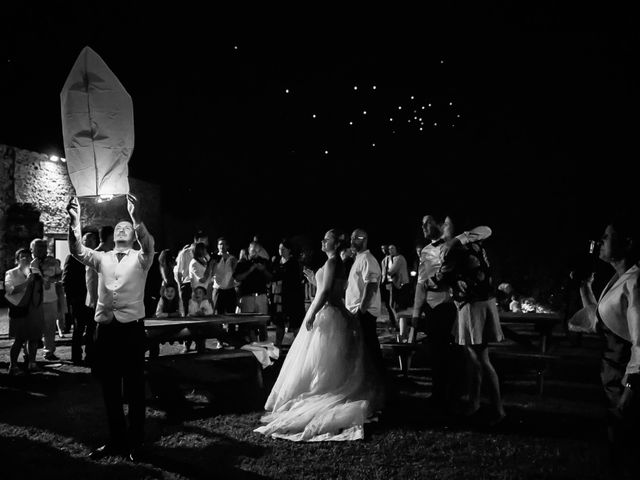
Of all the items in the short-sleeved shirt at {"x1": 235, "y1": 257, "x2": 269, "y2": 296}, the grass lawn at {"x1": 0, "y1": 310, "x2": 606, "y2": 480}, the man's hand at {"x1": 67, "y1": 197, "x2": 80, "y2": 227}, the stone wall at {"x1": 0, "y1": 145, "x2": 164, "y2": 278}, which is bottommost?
the grass lawn at {"x1": 0, "y1": 310, "x2": 606, "y2": 480}

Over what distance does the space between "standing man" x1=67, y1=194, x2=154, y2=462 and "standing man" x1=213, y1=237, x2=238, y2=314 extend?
5.38 m

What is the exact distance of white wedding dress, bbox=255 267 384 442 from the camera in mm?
4777

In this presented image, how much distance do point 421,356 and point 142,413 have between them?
5.35 m

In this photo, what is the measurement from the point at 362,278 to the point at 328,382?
1391mm

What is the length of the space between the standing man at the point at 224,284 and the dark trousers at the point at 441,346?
4828 millimetres

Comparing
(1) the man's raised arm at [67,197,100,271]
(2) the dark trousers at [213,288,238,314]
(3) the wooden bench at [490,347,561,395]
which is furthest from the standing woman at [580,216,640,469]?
(2) the dark trousers at [213,288,238,314]

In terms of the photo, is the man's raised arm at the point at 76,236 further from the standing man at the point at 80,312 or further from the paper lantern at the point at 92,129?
the standing man at the point at 80,312

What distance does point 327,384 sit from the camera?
5.27m

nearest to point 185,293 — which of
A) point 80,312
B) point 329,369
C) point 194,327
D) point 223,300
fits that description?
point 223,300

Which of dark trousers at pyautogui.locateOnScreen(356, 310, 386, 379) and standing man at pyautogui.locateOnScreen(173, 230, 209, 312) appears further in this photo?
standing man at pyautogui.locateOnScreen(173, 230, 209, 312)

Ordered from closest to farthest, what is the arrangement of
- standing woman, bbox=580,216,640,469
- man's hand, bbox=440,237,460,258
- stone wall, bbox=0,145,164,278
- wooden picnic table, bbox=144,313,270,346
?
standing woman, bbox=580,216,640,469 < man's hand, bbox=440,237,460,258 < wooden picnic table, bbox=144,313,270,346 < stone wall, bbox=0,145,164,278

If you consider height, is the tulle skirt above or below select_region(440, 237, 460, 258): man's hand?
below

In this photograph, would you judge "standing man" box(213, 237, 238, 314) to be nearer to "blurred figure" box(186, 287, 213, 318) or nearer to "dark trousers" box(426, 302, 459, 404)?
"blurred figure" box(186, 287, 213, 318)

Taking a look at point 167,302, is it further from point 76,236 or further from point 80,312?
point 76,236
